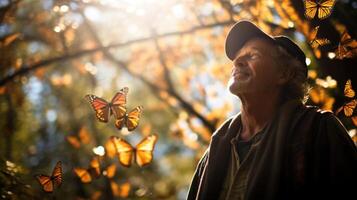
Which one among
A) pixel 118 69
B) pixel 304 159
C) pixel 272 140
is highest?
pixel 118 69

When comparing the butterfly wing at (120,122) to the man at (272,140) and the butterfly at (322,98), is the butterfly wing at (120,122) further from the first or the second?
the butterfly at (322,98)

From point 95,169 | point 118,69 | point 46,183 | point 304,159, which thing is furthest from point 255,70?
point 118,69

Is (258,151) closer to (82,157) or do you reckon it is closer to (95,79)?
(95,79)

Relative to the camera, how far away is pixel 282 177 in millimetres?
2469

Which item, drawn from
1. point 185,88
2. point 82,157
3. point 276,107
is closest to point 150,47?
point 185,88

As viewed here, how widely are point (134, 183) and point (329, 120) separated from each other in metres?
8.90

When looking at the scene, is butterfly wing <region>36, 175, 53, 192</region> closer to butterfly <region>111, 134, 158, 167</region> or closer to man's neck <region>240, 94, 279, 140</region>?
butterfly <region>111, 134, 158, 167</region>

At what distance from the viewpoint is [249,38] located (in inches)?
123

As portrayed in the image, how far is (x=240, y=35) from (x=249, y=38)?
0.07 m

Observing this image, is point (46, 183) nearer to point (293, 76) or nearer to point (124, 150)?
point (124, 150)

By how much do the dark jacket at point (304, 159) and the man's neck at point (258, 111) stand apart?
0.17m

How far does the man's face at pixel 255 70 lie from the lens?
2939mm

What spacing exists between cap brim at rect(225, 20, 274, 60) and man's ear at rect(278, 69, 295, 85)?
8.6 inches

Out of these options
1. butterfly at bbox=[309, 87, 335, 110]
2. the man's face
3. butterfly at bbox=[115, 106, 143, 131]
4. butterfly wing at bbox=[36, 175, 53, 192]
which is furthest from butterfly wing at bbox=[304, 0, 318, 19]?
butterfly wing at bbox=[36, 175, 53, 192]
